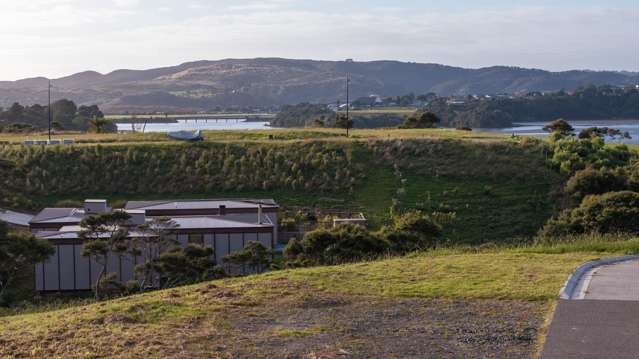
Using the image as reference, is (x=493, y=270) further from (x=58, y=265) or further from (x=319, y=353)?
(x=58, y=265)

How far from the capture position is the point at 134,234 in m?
23.5

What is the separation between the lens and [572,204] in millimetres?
35031

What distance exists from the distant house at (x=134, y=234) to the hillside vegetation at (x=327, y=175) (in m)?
6.97

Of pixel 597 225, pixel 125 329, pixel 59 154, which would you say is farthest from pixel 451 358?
pixel 59 154

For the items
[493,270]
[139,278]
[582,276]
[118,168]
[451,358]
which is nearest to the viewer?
[451,358]

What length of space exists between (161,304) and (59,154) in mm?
35385

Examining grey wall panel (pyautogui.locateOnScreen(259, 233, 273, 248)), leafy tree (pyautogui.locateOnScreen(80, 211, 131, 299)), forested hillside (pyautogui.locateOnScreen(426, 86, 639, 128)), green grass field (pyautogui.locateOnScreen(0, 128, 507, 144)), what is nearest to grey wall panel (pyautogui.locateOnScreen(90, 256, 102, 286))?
leafy tree (pyautogui.locateOnScreen(80, 211, 131, 299))

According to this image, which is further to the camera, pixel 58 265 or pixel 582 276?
pixel 58 265

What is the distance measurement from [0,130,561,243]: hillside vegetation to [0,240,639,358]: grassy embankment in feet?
69.4

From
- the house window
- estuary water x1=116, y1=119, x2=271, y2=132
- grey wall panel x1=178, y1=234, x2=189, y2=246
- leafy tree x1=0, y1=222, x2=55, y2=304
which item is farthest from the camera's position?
estuary water x1=116, y1=119, x2=271, y2=132

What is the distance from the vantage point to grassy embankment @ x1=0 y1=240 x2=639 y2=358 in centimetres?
805

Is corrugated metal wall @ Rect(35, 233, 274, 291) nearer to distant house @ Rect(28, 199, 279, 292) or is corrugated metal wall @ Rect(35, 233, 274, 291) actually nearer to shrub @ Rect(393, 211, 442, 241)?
distant house @ Rect(28, 199, 279, 292)

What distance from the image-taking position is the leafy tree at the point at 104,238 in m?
20.5

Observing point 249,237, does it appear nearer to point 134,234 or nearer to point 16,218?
point 134,234
